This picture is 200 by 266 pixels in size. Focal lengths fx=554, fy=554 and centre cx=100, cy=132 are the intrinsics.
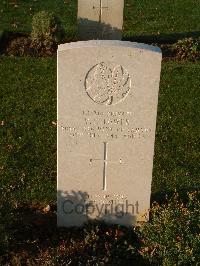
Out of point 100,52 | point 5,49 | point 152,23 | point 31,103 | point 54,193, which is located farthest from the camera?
point 152,23

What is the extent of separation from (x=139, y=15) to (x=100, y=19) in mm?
3349

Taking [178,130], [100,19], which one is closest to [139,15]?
[100,19]

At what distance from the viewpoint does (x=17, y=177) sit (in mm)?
6449

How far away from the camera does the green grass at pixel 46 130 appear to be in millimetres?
6359

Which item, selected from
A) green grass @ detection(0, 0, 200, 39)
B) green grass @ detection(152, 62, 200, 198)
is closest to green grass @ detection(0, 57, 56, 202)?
green grass @ detection(152, 62, 200, 198)

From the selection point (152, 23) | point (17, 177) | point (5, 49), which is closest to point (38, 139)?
point (17, 177)

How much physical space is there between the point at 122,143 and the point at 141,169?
12.9 inches

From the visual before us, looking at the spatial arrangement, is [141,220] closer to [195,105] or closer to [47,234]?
[47,234]

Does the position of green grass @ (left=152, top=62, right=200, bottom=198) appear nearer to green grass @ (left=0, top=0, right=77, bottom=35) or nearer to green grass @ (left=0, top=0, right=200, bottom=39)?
green grass @ (left=0, top=0, right=200, bottom=39)

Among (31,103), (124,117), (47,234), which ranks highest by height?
(124,117)

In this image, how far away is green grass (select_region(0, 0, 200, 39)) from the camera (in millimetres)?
12133

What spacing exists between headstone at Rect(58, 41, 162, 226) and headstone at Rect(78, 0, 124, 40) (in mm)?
5562

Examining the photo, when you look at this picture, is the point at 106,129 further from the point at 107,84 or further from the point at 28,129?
the point at 28,129

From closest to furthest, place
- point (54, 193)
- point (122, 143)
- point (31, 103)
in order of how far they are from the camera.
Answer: point (122, 143) < point (54, 193) < point (31, 103)
